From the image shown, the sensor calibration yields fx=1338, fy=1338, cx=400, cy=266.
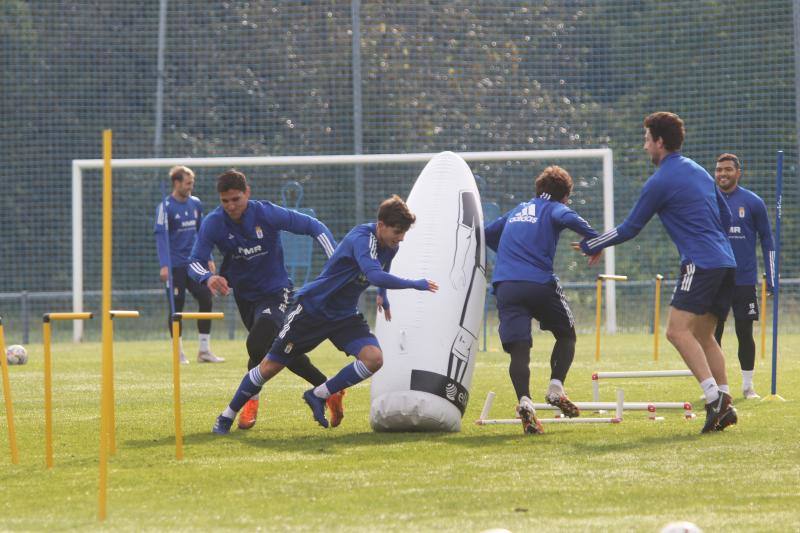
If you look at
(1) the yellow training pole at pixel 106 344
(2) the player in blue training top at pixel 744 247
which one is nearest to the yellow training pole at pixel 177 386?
(1) the yellow training pole at pixel 106 344

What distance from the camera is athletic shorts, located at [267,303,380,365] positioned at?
808 cm

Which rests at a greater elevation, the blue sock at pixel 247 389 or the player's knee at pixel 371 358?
the player's knee at pixel 371 358

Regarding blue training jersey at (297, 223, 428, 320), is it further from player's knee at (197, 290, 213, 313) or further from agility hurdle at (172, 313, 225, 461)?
player's knee at (197, 290, 213, 313)

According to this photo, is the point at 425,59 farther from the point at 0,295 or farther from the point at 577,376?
the point at 577,376

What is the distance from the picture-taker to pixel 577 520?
5098mm

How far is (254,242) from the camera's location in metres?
8.84

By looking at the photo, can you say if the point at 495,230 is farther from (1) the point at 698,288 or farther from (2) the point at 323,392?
(2) the point at 323,392

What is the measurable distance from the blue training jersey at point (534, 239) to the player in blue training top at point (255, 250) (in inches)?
44.5

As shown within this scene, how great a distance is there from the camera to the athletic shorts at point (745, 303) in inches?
400

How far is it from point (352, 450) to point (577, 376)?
5.27m

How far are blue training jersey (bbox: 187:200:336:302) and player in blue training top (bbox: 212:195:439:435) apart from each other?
65 cm

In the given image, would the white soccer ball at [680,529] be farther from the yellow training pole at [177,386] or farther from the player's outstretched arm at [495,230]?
the player's outstretched arm at [495,230]

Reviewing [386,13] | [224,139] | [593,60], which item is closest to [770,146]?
[593,60]

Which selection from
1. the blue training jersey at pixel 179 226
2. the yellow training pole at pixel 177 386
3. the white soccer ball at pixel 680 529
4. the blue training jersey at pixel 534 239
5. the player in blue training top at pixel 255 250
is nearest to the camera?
the white soccer ball at pixel 680 529
